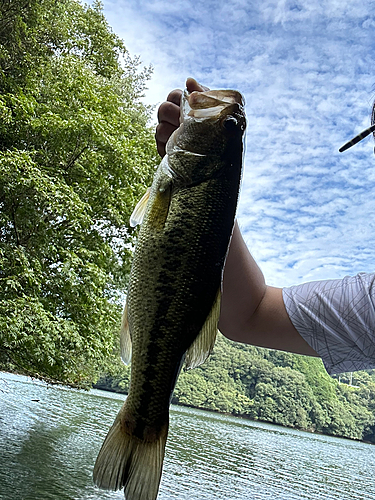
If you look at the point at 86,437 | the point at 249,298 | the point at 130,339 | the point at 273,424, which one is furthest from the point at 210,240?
the point at 273,424

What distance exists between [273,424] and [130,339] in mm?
68769

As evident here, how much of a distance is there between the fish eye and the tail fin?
→ 2.98 feet

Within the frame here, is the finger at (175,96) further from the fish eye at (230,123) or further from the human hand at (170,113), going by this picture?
the fish eye at (230,123)

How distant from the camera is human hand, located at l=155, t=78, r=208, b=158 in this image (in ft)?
4.58

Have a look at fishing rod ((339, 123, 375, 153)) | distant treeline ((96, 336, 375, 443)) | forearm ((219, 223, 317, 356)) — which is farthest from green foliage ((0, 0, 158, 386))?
distant treeline ((96, 336, 375, 443))

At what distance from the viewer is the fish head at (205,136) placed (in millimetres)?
1347

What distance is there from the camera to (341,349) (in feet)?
5.65

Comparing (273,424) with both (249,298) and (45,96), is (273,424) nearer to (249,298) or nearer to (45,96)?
Result: (45,96)

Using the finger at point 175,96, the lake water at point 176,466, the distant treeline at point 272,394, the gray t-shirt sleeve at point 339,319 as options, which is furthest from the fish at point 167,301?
the distant treeline at point 272,394

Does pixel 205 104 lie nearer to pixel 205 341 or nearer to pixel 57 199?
pixel 205 341

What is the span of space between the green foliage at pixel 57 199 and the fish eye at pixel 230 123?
8.32m

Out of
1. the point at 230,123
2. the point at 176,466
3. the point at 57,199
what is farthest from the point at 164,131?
the point at 176,466

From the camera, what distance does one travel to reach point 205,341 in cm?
122

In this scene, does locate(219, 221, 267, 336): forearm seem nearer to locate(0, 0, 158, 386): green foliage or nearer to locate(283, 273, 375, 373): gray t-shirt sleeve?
locate(283, 273, 375, 373): gray t-shirt sleeve
